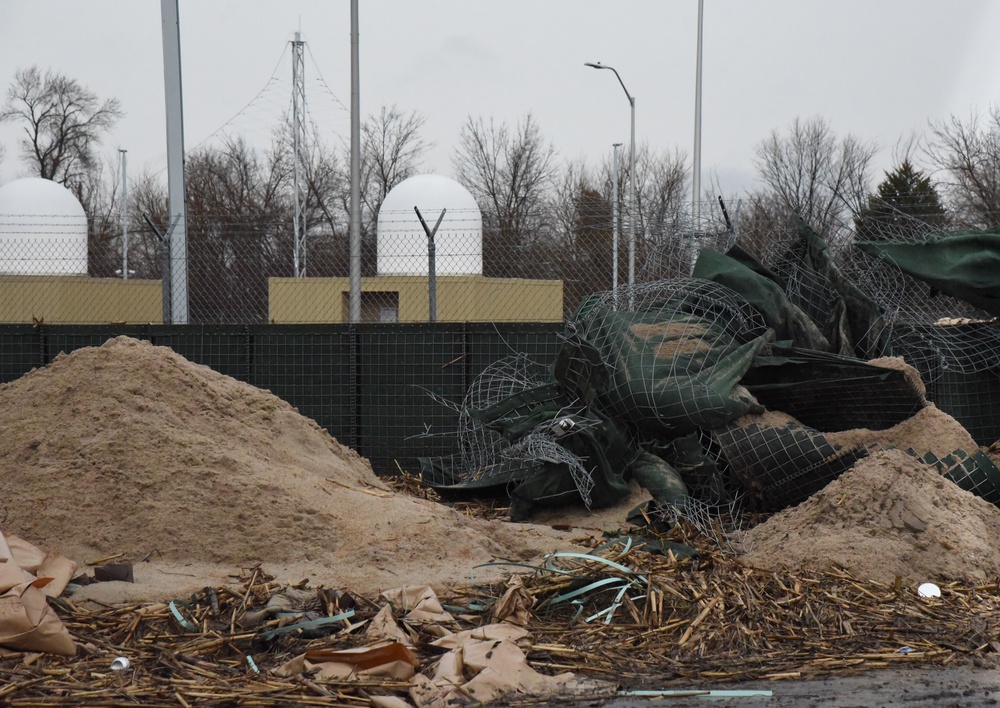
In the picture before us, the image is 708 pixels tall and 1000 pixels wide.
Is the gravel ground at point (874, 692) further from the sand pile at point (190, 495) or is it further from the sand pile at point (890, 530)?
the sand pile at point (190, 495)

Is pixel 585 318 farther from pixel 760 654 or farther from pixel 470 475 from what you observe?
pixel 760 654

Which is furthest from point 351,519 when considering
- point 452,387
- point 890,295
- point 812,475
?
point 890,295

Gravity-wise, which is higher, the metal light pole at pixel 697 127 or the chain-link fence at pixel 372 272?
the metal light pole at pixel 697 127

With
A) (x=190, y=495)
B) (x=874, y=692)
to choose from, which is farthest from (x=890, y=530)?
(x=190, y=495)

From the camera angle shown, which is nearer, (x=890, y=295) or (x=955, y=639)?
(x=955, y=639)

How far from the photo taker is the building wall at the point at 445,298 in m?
16.5

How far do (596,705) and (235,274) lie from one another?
13477 mm

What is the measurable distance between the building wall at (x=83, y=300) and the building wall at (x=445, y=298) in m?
2.41

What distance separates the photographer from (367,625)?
4.65 meters

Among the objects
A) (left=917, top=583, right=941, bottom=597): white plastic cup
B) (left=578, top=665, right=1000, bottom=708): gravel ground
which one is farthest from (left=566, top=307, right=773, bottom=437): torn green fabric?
(left=578, top=665, right=1000, bottom=708): gravel ground

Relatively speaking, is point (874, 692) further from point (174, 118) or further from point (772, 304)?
point (174, 118)

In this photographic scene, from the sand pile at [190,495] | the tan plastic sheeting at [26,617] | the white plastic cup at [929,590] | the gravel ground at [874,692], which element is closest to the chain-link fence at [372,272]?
the sand pile at [190,495]

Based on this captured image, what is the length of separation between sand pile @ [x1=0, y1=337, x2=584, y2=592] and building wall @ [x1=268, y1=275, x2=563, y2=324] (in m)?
7.83

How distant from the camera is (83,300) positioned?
2077cm
